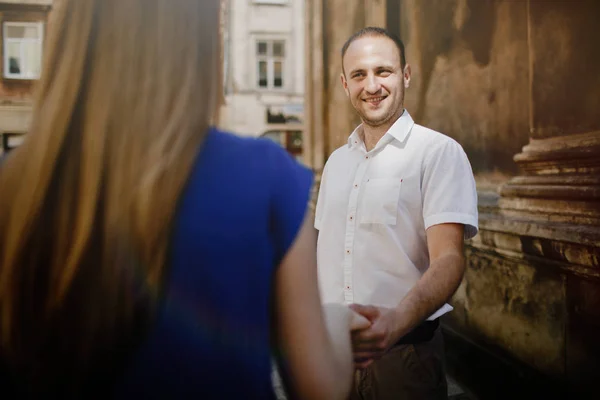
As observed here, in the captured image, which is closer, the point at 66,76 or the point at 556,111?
the point at 66,76

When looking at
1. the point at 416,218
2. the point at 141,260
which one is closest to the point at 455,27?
the point at 416,218

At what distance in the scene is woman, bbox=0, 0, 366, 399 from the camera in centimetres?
68

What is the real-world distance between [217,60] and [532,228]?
2103 millimetres

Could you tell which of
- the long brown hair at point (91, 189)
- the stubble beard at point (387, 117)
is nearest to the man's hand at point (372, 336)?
the long brown hair at point (91, 189)

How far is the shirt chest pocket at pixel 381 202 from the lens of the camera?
67.7 inches

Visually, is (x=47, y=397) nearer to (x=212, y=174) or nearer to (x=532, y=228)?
(x=212, y=174)

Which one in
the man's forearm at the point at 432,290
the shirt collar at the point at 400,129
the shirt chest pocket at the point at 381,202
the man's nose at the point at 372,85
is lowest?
the man's forearm at the point at 432,290

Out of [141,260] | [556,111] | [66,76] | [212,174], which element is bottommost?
[141,260]

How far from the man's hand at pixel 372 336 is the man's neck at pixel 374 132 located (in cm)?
79

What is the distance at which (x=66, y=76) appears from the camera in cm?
71

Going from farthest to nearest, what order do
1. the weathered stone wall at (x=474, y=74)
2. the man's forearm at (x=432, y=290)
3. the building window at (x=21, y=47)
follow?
the building window at (x=21, y=47), the weathered stone wall at (x=474, y=74), the man's forearm at (x=432, y=290)

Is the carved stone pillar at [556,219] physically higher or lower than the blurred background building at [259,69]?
lower

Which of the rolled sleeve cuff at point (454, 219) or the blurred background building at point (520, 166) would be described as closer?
the rolled sleeve cuff at point (454, 219)

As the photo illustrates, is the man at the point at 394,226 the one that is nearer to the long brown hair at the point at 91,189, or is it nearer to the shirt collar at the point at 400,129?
the shirt collar at the point at 400,129
